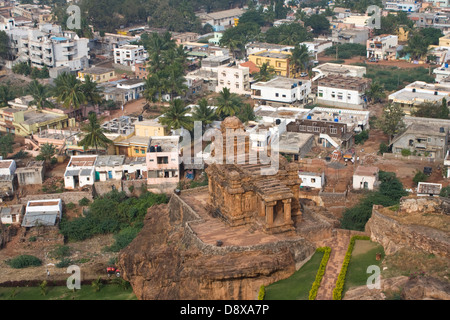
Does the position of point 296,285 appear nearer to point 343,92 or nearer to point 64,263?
point 64,263

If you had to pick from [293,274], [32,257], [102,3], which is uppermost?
[102,3]

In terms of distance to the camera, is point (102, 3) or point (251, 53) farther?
point (102, 3)

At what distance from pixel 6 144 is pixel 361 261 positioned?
3901cm

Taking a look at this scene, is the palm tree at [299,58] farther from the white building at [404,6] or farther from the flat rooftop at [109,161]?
the white building at [404,6]

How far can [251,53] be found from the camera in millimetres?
93438

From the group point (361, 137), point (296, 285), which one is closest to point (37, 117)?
point (361, 137)

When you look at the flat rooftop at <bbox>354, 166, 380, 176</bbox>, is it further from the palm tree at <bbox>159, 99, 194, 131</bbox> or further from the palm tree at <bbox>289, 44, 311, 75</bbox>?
the palm tree at <bbox>289, 44, 311, 75</bbox>

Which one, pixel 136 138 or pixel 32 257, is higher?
pixel 136 138

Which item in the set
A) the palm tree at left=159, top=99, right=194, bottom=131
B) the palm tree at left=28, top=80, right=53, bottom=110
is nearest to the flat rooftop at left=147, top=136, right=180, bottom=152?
the palm tree at left=159, top=99, right=194, bottom=131

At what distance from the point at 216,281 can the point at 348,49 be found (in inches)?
2908

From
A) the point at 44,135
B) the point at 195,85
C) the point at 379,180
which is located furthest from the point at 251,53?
the point at 379,180

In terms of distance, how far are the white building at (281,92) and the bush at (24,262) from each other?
35.8 meters

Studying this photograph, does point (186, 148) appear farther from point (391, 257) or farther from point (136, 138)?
point (391, 257)

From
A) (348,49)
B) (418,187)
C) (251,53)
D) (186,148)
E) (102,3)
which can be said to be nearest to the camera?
(418,187)
